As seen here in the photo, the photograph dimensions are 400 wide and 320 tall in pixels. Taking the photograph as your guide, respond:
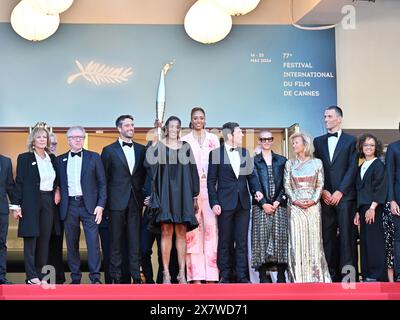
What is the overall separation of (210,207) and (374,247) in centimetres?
158

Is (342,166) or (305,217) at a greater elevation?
(342,166)

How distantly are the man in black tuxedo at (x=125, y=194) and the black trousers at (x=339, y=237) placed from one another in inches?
69.4

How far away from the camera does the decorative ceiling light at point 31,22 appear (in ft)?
30.7

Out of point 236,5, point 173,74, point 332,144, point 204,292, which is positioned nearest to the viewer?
point 204,292

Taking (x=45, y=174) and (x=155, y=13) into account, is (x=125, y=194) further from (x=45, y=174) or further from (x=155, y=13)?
(x=155, y=13)

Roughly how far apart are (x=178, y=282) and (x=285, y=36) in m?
4.11

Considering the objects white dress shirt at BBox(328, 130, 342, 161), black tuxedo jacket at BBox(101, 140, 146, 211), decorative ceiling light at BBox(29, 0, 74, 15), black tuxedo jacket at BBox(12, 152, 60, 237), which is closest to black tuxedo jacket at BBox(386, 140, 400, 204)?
white dress shirt at BBox(328, 130, 342, 161)

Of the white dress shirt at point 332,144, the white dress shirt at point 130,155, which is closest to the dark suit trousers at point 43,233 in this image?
the white dress shirt at point 130,155

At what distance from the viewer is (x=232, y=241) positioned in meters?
7.63

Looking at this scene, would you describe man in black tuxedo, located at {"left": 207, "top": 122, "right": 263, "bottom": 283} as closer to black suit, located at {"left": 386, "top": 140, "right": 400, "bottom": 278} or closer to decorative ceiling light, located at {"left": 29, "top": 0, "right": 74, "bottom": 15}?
black suit, located at {"left": 386, "top": 140, "right": 400, "bottom": 278}

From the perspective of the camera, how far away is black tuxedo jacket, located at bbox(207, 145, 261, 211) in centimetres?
759

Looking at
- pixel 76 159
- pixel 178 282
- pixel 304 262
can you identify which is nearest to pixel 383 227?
pixel 304 262

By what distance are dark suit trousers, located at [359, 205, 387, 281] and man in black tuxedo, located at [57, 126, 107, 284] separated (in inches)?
96.3

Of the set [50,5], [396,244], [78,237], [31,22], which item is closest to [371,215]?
[396,244]
